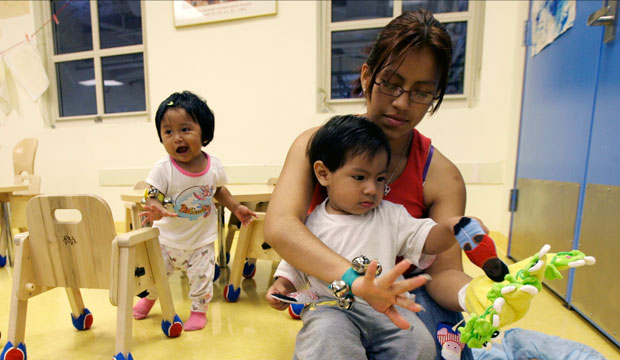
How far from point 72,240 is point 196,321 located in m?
0.64

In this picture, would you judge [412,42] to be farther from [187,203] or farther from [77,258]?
[77,258]

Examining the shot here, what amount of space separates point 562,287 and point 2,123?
17.7 ft

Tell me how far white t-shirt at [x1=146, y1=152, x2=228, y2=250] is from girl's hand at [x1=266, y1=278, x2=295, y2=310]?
0.84 m

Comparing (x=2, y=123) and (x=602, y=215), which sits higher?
(x=2, y=123)

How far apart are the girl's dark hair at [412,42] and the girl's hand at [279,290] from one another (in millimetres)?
588

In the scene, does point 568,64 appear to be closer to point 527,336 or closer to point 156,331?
point 527,336

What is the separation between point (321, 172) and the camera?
0.85 metres

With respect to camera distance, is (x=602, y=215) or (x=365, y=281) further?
(x=602, y=215)

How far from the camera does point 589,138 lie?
1.42m

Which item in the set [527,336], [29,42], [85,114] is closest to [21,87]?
[29,42]

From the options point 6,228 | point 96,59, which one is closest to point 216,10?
point 96,59

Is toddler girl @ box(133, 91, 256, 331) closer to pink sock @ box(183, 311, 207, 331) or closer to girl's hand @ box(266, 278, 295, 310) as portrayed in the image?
pink sock @ box(183, 311, 207, 331)

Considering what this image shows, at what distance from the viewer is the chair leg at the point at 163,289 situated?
125 cm

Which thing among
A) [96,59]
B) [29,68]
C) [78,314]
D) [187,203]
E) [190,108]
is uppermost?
[96,59]
